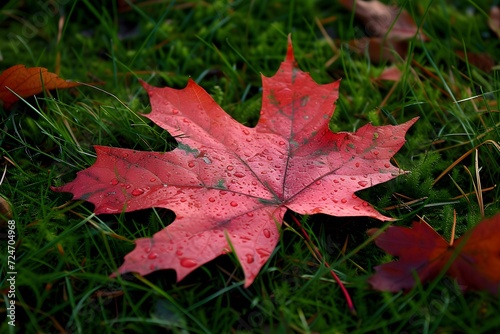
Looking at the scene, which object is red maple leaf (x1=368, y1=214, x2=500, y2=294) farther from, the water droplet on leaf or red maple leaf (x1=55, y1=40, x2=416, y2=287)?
the water droplet on leaf

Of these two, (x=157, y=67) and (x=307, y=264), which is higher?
(x=157, y=67)

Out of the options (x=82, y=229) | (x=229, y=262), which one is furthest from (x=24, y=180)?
(x=229, y=262)

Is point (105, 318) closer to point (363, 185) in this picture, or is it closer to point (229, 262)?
point (229, 262)

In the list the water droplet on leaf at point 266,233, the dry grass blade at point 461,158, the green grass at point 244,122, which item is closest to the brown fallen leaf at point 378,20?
the green grass at point 244,122

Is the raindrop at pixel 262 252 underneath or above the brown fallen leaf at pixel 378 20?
underneath

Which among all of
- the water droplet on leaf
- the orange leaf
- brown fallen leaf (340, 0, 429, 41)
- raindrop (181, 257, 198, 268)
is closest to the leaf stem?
the water droplet on leaf

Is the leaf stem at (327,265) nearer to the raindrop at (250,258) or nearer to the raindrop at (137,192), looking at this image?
the raindrop at (250,258)

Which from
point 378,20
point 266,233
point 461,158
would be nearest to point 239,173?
point 266,233

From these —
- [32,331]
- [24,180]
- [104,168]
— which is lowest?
[32,331]
